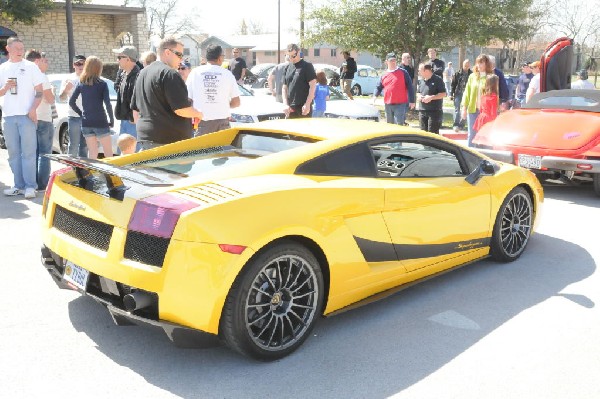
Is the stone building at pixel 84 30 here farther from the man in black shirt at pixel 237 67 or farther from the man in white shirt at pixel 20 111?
the man in white shirt at pixel 20 111

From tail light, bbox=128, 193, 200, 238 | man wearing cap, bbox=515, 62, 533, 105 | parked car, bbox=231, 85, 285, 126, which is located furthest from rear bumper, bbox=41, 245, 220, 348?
man wearing cap, bbox=515, 62, 533, 105

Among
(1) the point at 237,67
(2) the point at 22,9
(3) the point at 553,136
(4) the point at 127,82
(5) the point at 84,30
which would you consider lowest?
(3) the point at 553,136

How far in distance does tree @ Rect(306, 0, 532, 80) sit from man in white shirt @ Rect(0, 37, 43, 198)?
13262 mm

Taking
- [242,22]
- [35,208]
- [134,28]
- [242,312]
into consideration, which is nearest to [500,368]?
[242,312]

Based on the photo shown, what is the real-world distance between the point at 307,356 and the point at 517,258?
2634 mm

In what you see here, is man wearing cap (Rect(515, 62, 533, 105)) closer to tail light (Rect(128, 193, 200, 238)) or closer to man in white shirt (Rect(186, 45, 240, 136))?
man in white shirt (Rect(186, 45, 240, 136))

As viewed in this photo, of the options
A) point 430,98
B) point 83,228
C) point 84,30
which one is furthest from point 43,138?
point 84,30

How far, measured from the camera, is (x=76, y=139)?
8.43 metres

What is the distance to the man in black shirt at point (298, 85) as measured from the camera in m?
9.32

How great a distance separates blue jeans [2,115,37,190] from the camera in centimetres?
738

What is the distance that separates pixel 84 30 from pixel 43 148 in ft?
78.3

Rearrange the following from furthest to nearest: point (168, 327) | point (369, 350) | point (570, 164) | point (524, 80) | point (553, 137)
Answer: point (524, 80)
point (553, 137)
point (570, 164)
point (369, 350)
point (168, 327)

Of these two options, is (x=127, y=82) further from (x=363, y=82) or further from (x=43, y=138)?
(x=363, y=82)

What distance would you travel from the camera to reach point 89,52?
2959cm
